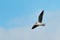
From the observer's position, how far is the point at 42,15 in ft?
153

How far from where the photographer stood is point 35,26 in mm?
51031

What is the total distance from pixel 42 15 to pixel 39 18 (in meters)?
2.03

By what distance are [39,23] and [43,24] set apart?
1916 mm

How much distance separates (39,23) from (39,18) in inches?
80.9

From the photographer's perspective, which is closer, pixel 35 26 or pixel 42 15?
pixel 42 15

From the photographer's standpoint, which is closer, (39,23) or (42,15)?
(42,15)

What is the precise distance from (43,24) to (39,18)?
4.45 ft

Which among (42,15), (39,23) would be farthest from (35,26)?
(42,15)

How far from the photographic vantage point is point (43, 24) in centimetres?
4850

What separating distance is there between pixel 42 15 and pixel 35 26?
507 centimetres

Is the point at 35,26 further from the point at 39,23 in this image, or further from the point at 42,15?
the point at 42,15

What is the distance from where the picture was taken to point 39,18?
48469mm

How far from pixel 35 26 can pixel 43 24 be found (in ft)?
9.68
